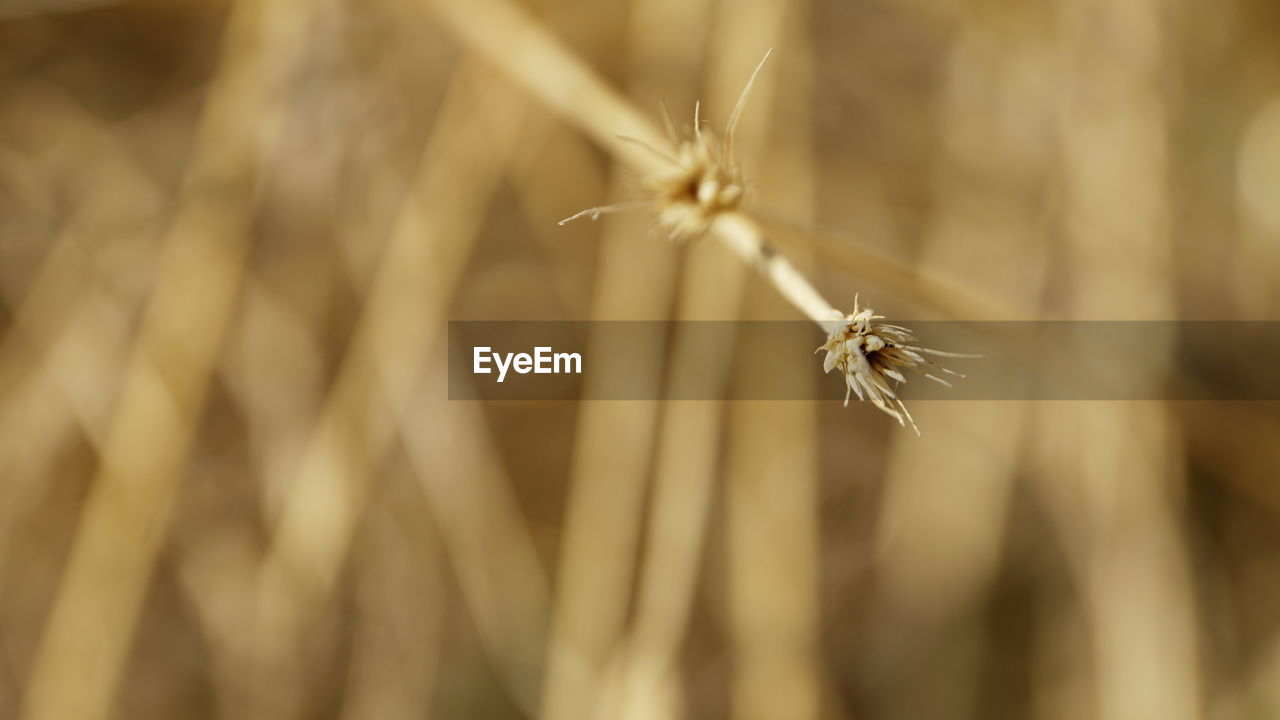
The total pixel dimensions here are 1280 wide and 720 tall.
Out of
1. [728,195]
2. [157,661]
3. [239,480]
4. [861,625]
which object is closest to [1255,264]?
[861,625]

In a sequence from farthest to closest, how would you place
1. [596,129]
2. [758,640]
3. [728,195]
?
[758,640] < [596,129] < [728,195]

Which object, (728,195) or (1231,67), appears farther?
(1231,67)

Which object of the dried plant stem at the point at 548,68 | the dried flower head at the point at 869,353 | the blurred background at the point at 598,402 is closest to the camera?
the dried flower head at the point at 869,353

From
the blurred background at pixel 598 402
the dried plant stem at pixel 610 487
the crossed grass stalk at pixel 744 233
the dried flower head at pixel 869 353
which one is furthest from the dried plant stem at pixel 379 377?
the dried flower head at pixel 869 353

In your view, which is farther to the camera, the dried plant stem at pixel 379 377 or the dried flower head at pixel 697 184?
the dried plant stem at pixel 379 377

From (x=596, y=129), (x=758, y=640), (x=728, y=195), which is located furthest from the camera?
(x=758, y=640)

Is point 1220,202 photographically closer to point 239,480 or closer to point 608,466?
point 608,466

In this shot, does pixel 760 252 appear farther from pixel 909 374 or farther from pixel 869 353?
pixel 909 374

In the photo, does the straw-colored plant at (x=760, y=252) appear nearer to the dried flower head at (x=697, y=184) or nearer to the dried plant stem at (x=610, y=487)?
the dried flower head at (x=697, y=184)
